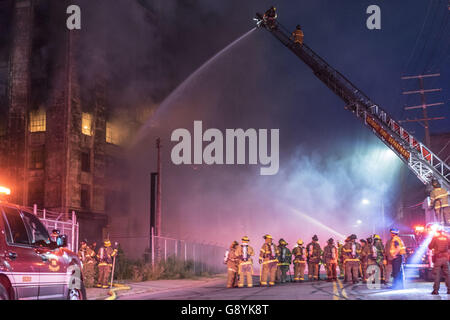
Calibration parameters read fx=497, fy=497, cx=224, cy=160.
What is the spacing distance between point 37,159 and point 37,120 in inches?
109

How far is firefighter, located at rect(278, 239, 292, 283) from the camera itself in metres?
19.6

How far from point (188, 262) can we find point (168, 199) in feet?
45.9

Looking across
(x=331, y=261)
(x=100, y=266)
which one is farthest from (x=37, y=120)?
(x=331, y=261)

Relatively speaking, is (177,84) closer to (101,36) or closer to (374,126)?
(101,36)

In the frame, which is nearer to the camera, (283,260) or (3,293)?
(3,293)

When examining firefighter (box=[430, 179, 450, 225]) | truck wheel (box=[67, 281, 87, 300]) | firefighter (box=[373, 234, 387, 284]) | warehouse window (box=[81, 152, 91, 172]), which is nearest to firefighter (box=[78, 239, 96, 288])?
truck wheel (box=[67, 281, 87, 300])

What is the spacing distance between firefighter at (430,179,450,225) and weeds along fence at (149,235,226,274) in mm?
13770

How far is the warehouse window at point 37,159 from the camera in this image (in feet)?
114

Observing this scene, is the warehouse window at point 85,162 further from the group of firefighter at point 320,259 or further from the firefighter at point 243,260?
the firefighter at point 243,260

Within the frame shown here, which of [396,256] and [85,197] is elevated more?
[85,197]

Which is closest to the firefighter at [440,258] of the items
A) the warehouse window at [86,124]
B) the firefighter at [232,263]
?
the firefighter at [232,263]

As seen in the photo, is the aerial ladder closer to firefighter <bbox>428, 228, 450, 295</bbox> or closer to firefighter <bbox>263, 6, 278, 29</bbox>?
firefighter <bbox>263, 6, 278, 29</bbox>

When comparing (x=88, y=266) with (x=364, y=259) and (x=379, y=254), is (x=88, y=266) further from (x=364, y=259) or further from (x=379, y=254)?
(x=379, y=254)

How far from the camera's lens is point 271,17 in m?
26.1
